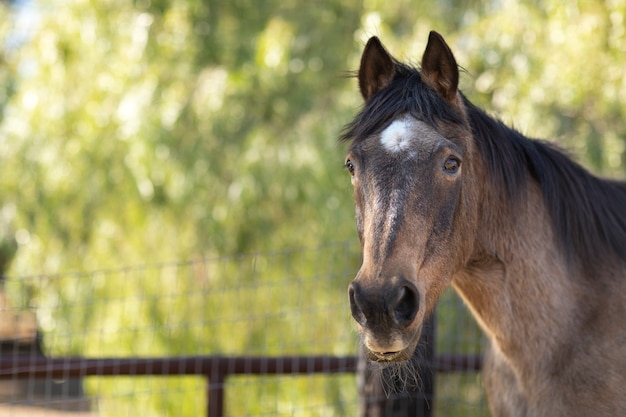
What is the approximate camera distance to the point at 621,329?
3098 mm

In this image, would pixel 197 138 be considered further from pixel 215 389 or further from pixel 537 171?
pixel 537 171

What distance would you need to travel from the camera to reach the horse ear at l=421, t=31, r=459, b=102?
299 cm

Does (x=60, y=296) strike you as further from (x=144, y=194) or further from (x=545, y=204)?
(x=545, y=204)

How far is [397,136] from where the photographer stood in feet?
9.31

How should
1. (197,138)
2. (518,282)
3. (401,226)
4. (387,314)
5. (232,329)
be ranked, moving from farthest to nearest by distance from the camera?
(197,138) → (232,329) → (518,282) → (401,226) → (387,314)

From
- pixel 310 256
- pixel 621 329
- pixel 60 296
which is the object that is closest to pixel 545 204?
pixel 621 329

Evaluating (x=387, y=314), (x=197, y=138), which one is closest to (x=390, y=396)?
(x=387, y=314)

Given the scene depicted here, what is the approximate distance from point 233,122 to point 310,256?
67.1 inches

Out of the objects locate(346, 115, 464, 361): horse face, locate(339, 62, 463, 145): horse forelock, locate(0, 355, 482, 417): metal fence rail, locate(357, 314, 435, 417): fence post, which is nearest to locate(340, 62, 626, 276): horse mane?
locate(339, 62, 463, 145): horse forelock

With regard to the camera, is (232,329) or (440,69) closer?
(440,69)

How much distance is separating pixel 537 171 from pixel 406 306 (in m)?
1.14

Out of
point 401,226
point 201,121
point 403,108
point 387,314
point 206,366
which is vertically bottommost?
point 206,366

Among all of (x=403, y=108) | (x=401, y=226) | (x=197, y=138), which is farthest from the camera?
(x=197, y=138)

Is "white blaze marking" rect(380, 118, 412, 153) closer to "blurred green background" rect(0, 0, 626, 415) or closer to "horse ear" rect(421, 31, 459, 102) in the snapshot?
"horse ear" rect(421, 31, 459, 102)
